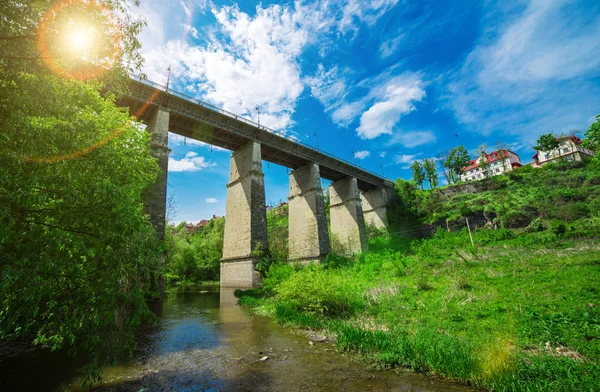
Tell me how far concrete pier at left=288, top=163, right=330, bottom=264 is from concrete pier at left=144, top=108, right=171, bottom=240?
13924 millimetres

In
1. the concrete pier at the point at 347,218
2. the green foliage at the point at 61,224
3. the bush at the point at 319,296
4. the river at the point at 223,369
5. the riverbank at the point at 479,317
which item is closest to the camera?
the green foliage at the point at 61,224

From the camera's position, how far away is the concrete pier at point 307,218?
25.2 meters

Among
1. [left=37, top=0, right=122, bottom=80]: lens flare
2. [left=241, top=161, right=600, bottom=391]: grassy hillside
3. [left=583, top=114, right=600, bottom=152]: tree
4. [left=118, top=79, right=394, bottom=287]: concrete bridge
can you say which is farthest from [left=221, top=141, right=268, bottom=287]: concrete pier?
[left=583, top=114, right=600, bottom=152]: tree

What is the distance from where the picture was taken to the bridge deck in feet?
59.6

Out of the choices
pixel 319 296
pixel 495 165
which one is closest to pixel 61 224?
pixel 319 296

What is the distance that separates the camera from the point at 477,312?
7.59 m

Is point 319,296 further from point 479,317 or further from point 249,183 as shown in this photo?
point 249,183

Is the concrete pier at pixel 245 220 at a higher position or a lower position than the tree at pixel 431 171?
lower

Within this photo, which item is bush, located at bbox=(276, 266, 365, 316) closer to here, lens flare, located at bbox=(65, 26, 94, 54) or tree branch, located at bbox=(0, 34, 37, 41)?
lens flare, located at bbox=(65, 26, 94, 54)

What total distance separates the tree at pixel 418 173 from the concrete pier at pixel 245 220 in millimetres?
42739

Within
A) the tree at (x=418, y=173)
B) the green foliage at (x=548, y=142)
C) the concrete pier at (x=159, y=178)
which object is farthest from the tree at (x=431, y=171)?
the concrete pier at (x=159, y=178)

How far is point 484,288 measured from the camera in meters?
9.73

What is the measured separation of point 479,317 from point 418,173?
52067mm

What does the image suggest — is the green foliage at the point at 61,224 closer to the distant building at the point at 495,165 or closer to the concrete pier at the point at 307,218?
the concrete pier at the point at 307,218
